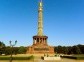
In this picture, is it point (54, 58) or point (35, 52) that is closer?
point (54, 58)

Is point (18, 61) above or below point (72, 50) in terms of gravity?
below

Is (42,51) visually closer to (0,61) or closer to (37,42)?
(37,42)

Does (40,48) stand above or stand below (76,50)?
below

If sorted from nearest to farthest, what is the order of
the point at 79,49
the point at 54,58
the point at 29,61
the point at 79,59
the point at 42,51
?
1. the point at 29,61
2. the point at 79,59
3. the point at 54,58
4. the point at 42,51
5. the point at 79,49

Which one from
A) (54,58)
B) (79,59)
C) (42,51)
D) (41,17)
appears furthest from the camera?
(41,17)

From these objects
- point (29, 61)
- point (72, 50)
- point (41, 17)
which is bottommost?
point (29, 61)

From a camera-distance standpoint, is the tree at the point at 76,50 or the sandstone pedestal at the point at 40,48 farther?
the tree at the point at 76,50

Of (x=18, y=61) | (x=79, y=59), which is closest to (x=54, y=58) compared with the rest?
(x=79, y=59)

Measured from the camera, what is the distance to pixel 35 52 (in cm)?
8600

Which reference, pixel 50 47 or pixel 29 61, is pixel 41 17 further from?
pixel 29 61

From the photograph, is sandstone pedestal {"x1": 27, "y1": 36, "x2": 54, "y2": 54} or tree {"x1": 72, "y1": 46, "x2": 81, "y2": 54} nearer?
sandstone pedestal {"x1": 27, "y1": 36, "x2": 54, "y2": 54}

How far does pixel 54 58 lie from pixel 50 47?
139 feet

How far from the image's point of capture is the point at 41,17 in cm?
9119

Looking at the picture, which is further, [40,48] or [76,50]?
[76,50]
